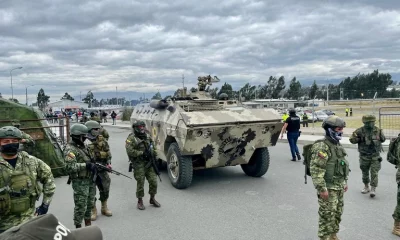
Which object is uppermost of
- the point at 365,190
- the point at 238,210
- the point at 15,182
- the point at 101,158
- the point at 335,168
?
the point at 15,182

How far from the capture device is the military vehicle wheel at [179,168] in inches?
290

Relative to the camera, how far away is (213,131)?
7.20 meters

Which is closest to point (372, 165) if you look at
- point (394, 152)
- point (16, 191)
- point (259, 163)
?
point (394, 152)

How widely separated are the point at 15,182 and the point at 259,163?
5970 mm

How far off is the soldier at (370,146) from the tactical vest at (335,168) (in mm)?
2579

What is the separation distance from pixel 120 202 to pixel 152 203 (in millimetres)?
734

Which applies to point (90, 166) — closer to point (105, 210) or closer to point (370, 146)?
point (105, 210)

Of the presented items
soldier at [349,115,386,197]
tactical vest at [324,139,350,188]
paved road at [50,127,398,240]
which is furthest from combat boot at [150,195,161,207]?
soldier at [349,115,386,197]

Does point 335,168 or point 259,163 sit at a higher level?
point 335,168

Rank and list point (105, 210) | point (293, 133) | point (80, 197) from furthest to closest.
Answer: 1. point (293, 133)
2. point (105, 210)
3. point (80, 197)

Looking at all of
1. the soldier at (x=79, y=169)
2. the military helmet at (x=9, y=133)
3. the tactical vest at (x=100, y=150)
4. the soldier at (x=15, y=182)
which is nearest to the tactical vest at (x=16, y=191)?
the soldier at (x=15, y=182)

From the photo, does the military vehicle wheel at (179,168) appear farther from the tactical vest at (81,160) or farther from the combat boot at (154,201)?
the tactical vest at (81,160)

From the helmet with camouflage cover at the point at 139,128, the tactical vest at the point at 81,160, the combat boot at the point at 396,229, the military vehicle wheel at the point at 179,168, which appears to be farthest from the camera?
the military vehicle wheel at the point at 179,168

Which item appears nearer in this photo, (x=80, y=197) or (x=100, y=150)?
(x=80, y=197)
